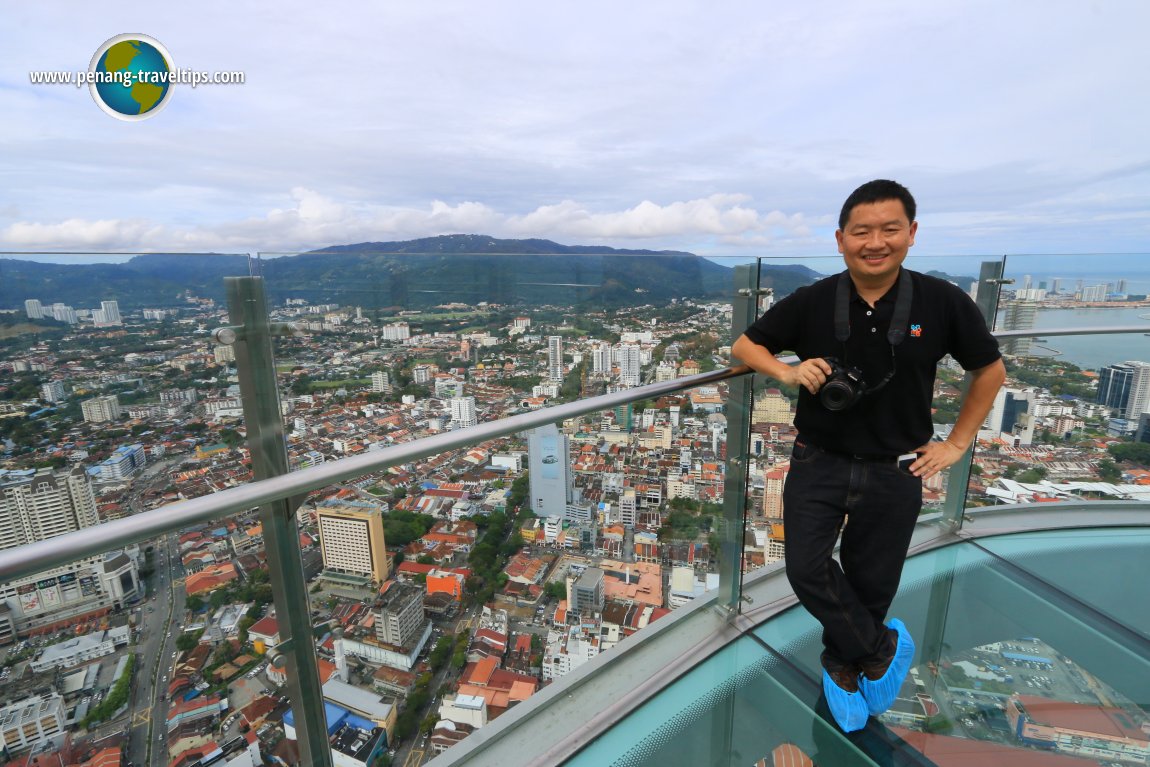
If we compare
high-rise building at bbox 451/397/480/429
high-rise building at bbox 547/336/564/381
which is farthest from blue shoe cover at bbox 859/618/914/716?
high-rise building at bbox 547/336/564/381

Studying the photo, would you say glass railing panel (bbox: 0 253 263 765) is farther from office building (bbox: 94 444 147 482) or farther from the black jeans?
the black jeans

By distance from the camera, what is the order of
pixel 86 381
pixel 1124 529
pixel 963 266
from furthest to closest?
pixel 1124 529 < pixel 963 266 < pixel 86 381

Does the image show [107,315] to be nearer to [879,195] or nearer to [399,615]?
[399,615]

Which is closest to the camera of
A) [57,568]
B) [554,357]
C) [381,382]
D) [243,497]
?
[57,568]

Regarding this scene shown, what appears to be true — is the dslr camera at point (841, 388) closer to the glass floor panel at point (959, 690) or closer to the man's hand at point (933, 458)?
the man's hand at point (933, 458)

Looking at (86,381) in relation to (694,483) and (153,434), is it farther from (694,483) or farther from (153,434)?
(694,483)

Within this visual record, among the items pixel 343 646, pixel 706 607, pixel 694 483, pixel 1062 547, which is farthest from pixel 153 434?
pixel 1062 547

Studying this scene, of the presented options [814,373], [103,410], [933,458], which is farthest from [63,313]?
[933,458]
